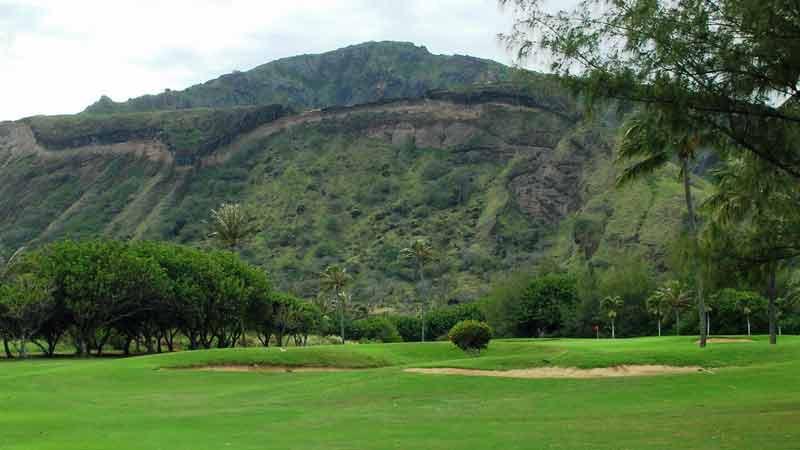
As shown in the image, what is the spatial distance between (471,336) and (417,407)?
22590mm

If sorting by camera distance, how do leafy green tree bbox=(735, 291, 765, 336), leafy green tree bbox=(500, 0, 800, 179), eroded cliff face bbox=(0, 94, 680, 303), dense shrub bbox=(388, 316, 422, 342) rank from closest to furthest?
leafy green tree bbox=(500, 0, 800, 179) < leafy green tree bbox=(735, 291, 765, 336) < dense shrub bbox=(388, 316, 422, 342) < eroded cliff face bbox=(0, 94, 680, 303)

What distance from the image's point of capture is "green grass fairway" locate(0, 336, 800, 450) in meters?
18.5

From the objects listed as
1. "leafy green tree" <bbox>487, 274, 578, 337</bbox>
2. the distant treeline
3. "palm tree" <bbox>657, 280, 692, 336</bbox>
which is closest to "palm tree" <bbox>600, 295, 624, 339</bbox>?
"leafy green tree" <bbox>487, 274, 578, 337</bbox>

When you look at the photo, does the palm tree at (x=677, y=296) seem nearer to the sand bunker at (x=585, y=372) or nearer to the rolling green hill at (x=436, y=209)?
the rolling green hill at (x=436, y=209)

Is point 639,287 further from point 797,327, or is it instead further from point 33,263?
point 33,263

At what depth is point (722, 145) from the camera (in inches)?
685

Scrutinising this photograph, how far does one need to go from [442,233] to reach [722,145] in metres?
142

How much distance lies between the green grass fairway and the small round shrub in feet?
35.4

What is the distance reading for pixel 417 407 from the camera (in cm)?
2683

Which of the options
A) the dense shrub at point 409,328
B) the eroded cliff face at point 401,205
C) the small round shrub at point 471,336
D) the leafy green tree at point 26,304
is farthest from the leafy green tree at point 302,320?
the small round shrub at point 471,336

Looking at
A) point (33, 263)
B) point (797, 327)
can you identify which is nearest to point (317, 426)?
point (33, 263)

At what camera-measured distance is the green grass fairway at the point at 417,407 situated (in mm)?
18453

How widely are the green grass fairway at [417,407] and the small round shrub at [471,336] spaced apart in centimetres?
1080

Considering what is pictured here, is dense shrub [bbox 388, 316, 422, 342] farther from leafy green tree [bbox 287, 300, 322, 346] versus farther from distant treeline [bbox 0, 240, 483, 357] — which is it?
distant treeline [bbox 0, 240, 483, 357]
